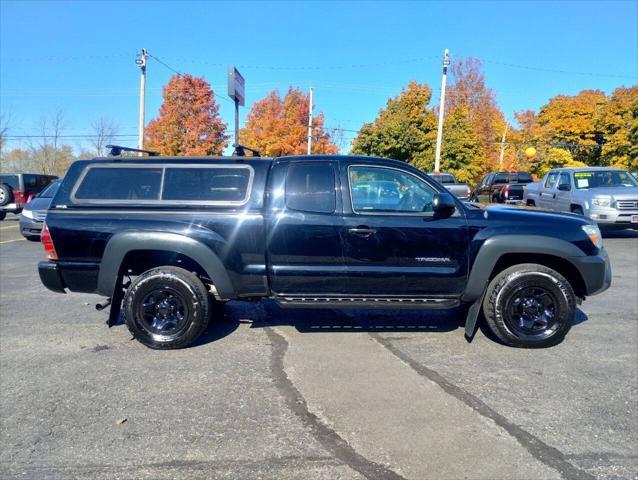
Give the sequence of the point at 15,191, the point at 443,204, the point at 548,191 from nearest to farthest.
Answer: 1. the point at 443,204
2. the point at 548,191
3. the point at 15,191

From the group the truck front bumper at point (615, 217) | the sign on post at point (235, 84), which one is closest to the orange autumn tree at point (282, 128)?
the sign on post at point (235, 84)

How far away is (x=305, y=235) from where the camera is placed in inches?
176

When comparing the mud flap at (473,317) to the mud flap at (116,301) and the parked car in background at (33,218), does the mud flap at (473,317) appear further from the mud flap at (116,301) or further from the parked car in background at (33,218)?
the parked car in background at (33,218)

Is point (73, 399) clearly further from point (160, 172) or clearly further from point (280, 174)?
point (280, 174)

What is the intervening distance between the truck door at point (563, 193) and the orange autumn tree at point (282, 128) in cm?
2553

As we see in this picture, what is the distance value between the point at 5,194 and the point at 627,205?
21101 millimetres

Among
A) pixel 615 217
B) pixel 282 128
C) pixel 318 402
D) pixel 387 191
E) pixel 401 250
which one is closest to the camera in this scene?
pixel 318 402

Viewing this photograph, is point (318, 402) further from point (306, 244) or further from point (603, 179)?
point (603, 179)

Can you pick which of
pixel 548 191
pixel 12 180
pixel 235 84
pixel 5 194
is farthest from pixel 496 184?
pixel 5 194

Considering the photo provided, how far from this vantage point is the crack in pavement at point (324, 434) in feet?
8.57

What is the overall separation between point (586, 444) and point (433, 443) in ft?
3.21

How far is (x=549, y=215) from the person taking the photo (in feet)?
15.2

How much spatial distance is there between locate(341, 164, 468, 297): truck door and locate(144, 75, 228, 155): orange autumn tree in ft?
124

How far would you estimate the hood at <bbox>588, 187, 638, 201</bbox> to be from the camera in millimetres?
11422
